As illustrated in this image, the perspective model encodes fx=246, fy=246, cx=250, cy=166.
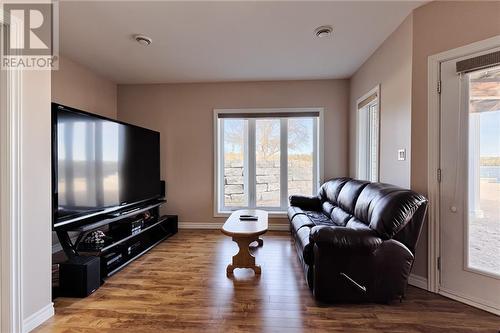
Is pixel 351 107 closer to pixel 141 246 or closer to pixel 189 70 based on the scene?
pixel 189 70

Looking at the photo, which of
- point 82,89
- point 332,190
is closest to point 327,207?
point 332,190

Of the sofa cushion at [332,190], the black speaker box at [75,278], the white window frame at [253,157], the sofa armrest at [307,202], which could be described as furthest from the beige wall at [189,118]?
the black speaker box at [75,278]

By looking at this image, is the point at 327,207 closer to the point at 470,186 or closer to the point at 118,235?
the point at 470,186

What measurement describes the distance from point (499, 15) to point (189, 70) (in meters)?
3.41

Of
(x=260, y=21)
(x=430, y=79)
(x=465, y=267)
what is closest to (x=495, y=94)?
(x=430, y=79)

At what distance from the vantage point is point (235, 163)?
445 cm

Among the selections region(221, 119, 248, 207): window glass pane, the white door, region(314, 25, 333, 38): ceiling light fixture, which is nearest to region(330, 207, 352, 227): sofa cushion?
the white door

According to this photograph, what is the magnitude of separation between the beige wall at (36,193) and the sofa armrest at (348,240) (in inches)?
81.5

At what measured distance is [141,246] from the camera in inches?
129

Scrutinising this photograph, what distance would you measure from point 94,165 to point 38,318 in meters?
1.39

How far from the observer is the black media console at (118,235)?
235cm

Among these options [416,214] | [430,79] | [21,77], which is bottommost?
[416,214]

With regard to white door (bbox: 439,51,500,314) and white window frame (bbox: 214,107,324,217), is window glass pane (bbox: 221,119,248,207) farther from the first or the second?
white door (bbox: 439,51,500,314)

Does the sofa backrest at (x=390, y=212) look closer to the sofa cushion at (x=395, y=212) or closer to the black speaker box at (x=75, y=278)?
the sofa cushion at (x=395, y=212)
